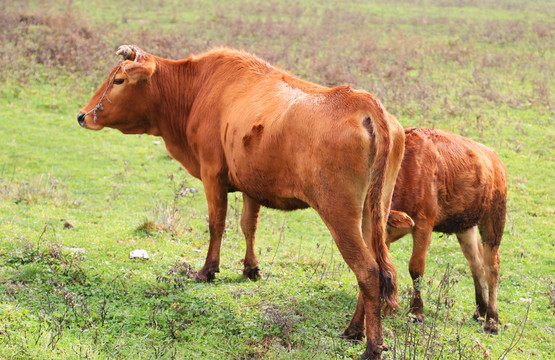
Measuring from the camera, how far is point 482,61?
2038 centimetres

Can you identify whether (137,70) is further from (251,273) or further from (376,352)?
(376,352)

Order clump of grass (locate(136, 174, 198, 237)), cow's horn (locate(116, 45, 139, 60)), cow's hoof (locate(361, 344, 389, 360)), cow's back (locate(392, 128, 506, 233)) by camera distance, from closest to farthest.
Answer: cow's hoof (locate(361, 344, 389, 360)), cow's back (locate(392, 128, 506, 233)), cow's horn (locate(116, 45, 139, 60)), clump of grass (locate(136, 174, 198, 237))

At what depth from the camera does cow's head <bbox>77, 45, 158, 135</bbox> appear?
7539 millimetres

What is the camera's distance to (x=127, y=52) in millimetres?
7578

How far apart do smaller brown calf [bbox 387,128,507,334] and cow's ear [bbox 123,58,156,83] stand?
10.6ft

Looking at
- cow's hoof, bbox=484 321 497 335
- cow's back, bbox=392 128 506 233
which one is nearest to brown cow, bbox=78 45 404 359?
cow's back, bbox=392 128 506 233

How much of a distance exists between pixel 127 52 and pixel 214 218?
235 cm

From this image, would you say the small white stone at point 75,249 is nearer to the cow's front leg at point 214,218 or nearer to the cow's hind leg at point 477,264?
the cow's front leg at point 214,218

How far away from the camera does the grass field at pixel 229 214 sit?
5746 mm

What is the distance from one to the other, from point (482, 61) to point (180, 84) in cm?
1527

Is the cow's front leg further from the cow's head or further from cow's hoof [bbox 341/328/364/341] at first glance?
cow's hoof [bbox 341/328/364/341]

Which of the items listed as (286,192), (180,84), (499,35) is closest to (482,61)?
(499,35)

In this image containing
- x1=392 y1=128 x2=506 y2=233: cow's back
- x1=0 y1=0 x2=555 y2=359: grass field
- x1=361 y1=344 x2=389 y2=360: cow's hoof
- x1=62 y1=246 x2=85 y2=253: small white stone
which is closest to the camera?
x1=361 y1=344 x2=389 y2=360: cow's hoof

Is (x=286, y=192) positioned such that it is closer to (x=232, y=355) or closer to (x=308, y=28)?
(x=232, y=355)
